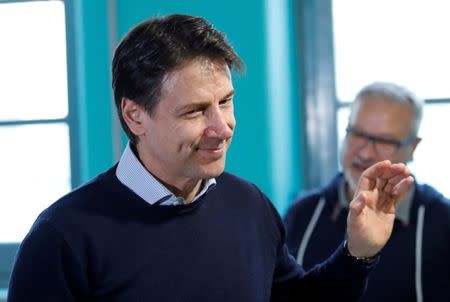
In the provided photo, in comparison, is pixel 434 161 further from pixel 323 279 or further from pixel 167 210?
pixel 167 210

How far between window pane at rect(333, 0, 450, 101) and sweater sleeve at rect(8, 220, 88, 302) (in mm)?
1780

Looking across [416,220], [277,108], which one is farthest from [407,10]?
[416,220]

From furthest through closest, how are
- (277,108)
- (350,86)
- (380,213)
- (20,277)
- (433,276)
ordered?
(350,86)
(277,108)
(433,276)
(380,213)
(20,277)

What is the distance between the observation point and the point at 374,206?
5.32 feet

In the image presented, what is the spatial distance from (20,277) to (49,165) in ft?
5.66

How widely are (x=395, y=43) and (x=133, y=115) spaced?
1.61 metres

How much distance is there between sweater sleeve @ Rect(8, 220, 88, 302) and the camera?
53.6 inches

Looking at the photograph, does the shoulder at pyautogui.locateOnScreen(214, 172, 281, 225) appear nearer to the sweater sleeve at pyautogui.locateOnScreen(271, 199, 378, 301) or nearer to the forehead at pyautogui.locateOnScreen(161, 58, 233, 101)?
the sweater sleeve at pyautogui.locateOnScreen(271, 199, 378, 301)

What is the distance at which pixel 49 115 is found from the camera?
307 centimetres

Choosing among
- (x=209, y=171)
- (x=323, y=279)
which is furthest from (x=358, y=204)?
(x=209, y=171)

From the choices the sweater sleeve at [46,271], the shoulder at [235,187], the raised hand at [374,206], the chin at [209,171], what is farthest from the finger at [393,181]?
the sweater sleeve at [46,271]

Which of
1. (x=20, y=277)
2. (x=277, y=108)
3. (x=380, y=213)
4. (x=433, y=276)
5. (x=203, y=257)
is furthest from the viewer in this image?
(x=277, y=108)

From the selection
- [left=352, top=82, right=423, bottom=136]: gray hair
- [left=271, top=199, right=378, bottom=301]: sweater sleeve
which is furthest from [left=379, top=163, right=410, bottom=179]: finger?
[left=352, top=82, right=423, bottom=136]: gray hair

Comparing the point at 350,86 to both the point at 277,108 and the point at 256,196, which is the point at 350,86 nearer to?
the point at 277,108
